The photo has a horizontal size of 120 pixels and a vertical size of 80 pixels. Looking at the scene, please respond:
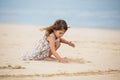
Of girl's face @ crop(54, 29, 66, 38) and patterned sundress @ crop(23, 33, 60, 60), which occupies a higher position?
girl's face @ crop(54, 29, 66, 38)

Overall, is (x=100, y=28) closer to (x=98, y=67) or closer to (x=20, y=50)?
(x=20, y=50)

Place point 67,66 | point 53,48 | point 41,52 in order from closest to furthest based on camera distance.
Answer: point 67,66 < point 53,48 < point 41,52

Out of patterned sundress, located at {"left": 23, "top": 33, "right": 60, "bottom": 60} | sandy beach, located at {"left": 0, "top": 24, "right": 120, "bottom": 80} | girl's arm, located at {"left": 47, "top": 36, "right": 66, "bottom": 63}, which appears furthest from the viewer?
patterned sundress, located at {"left": 23, "top": 33, "right": 60, "bottom": 60}

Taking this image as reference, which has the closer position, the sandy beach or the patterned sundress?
the sandy beach

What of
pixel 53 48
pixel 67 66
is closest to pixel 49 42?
pixel 53 48

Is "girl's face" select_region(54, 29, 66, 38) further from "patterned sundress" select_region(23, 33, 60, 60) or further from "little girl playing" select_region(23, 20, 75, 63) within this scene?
"patterned sundress" select_region(23, 33, 60, 60)

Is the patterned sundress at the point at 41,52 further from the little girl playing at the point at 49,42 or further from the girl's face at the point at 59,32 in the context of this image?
the girl's face at the point at 59,32

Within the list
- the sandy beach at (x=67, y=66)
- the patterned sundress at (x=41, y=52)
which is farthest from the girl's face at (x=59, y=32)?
the sandy beach at (x=67, y=66)

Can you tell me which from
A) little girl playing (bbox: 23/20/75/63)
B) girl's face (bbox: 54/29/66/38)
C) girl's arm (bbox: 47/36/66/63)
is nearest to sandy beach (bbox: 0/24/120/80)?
girl's arm (bbox: 47/36/66/63)

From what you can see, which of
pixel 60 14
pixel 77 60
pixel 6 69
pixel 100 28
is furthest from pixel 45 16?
pixel 6 69

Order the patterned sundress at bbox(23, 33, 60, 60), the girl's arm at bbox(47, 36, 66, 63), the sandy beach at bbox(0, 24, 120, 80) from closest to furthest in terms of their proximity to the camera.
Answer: the sandy beach at bbox(0, 24, 120, 80) < the girl's arm at bbox(47, 36, 66, 63) < the patterned sundress at bbox(23, 33, 60, 60)

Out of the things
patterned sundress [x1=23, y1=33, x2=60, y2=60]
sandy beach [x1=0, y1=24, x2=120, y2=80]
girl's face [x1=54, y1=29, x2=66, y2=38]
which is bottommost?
sandy beach [x1=0, y1=24, x2=120, y2=80]

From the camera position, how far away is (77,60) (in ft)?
13.0

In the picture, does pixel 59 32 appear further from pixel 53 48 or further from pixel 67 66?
pixel 67 66
